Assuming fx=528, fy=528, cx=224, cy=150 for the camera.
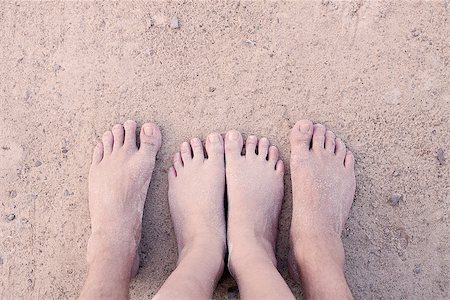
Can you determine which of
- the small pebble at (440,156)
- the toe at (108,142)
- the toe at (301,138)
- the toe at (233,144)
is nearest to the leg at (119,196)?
the toe at (108,142)

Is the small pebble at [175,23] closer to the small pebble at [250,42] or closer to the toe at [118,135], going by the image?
the small pebble at [250,42]

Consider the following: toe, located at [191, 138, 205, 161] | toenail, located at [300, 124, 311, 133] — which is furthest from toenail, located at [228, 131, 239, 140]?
toenail, located at [300, 124, 311, 133]

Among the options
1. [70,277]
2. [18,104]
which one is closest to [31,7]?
[18,104]

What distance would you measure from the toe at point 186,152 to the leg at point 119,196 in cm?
9

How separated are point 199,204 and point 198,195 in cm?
3

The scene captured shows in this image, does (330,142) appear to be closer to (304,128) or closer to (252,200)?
(304,128)

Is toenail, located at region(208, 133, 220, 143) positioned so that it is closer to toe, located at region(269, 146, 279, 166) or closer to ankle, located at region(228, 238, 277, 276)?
toe, located at region(269, 146, 279, 166)

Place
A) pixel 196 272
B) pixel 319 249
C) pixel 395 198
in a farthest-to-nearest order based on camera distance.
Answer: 1. pixel 395 198
2. pixel 319 249
3. pixel 196 272

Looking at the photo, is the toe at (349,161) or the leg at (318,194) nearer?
the leg at (318,194)

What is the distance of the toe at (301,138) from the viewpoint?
1868 millimetres

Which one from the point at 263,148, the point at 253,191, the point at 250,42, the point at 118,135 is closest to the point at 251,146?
the point at 263,148

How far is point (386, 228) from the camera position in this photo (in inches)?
73.0

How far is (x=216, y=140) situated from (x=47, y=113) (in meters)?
0.63

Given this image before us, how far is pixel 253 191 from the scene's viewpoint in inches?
73.4
